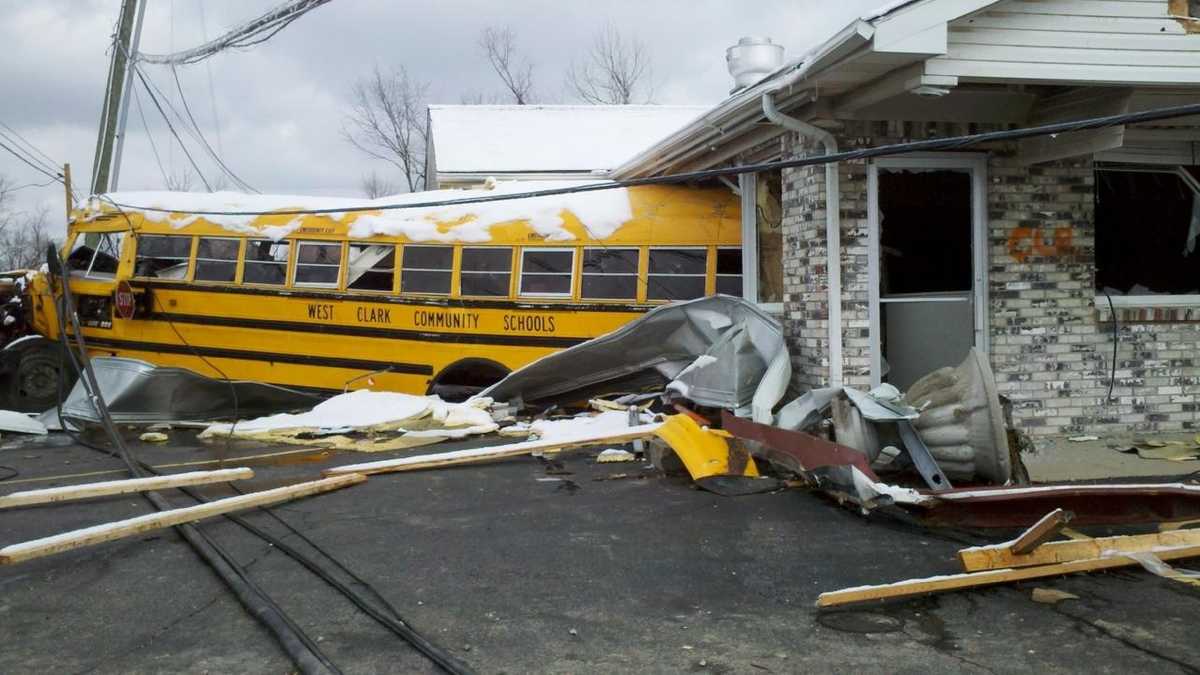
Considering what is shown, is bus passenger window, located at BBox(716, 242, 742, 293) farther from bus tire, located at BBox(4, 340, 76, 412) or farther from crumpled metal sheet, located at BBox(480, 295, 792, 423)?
bus tire, located at BBox(4, 340, 76, 412)

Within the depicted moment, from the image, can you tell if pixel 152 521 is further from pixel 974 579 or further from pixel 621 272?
pixel 621 272

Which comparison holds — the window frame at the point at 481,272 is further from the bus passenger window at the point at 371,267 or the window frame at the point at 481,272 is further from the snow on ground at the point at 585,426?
the snow on ground at the point at 585,426

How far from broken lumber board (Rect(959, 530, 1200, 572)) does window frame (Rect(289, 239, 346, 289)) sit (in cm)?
843

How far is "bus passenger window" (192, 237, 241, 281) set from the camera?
11.8 metres

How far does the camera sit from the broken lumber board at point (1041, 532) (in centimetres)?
450

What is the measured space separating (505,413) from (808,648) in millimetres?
6444

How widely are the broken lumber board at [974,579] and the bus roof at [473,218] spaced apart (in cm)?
648

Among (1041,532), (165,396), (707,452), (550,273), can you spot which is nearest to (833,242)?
(707,452)

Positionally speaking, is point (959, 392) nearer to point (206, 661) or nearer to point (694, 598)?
point (694, 598)

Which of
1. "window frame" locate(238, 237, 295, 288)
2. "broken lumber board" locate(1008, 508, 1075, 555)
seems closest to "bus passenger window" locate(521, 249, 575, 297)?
"window frame" locate(238, 237, 295, 288)

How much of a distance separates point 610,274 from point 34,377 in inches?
286

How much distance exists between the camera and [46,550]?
16.7ft

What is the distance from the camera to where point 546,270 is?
36.8 ft

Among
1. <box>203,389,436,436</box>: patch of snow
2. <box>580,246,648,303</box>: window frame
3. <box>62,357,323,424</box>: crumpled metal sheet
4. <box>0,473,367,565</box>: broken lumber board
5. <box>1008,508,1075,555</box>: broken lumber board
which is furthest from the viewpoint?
<box>580,246,648,303</box>: window frame
